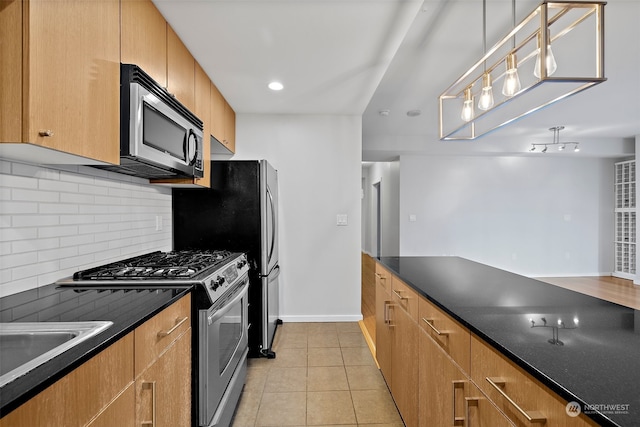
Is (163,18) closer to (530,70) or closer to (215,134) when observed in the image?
(215,134)

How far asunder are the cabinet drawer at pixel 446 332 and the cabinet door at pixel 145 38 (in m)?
1.79

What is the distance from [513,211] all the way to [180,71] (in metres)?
6.47

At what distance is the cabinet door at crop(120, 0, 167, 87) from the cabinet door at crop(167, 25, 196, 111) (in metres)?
0.06

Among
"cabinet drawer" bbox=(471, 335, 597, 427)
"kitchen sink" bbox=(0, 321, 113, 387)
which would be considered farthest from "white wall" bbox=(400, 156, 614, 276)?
"kitchen sink" bbox=(0, 321, 113, 387)

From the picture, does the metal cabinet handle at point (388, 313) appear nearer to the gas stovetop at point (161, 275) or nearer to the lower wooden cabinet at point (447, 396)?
the lower wooden cabinet at point (447, 396)

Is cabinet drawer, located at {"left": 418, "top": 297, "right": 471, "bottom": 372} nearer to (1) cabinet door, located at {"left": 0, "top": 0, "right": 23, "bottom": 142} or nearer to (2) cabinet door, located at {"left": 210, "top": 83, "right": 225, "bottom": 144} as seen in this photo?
(1) cabinet door, located at {"left": 0, "top": 0, "right": 23, "bottom": 142}

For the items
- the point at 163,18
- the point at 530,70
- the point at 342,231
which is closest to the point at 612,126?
the point at 530,70

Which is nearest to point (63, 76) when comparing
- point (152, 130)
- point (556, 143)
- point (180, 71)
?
point (152, 130)

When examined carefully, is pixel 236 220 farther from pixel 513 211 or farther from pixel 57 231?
pixel 513 211

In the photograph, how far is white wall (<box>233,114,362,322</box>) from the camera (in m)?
3.65

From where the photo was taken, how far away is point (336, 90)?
9.61 feet

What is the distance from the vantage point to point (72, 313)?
1.12m

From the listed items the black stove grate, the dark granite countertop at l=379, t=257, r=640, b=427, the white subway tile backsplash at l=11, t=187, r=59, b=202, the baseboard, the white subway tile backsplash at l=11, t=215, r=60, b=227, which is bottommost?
the baseboard

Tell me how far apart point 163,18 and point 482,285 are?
2.27 m
